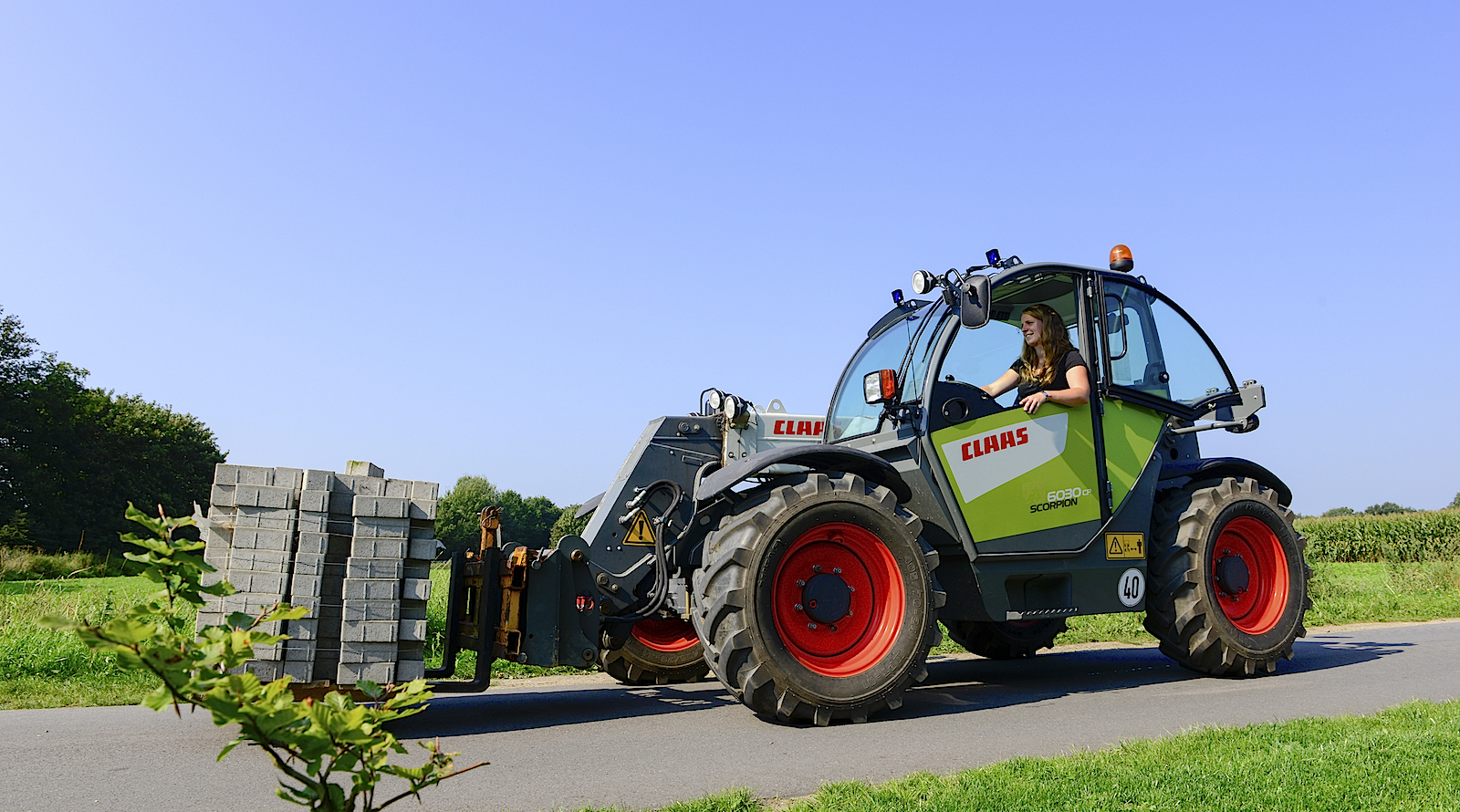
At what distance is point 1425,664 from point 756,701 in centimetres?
607

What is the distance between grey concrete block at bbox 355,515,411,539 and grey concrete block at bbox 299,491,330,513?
7.4 inches

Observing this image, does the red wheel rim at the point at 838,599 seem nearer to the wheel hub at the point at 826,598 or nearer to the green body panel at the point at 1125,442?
the wheel hub at the point at 826,598

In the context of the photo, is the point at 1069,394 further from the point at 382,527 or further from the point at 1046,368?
the point at 382,527

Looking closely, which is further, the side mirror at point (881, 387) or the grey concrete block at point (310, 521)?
the side mirror at point (881, 387)

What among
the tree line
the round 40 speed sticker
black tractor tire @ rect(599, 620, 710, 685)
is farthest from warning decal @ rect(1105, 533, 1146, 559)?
the tree line

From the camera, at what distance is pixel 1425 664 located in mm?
7723

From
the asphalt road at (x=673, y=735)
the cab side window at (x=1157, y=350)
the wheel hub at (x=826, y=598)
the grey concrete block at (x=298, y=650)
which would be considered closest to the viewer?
the asphalt road at (x=673, y=735)

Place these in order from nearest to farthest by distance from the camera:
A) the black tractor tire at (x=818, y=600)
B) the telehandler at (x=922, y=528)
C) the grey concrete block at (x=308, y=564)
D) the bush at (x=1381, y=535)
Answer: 1. the grey concrete block at (x=308, y=564)
2. the black tractor tire at (x=818, y=600)
3. the telehandler at (x=922, y=528)
4. the bush at (x=1381, y=535)

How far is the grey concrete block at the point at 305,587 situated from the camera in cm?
495

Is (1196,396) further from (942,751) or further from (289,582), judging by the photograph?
(289,582)

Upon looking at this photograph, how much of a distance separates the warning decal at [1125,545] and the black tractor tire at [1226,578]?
0.17 m

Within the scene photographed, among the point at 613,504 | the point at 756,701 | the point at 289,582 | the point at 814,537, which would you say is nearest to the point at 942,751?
the point at 756,701

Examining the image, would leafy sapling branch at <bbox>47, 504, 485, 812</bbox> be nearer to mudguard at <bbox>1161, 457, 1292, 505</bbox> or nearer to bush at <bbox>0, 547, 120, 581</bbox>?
mudguard at <bbox>1161, 457, 1292, 505</bbox>

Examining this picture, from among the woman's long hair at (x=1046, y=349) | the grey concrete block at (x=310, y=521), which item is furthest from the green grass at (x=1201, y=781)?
the woman's long hair at (x=1046, y=349)
